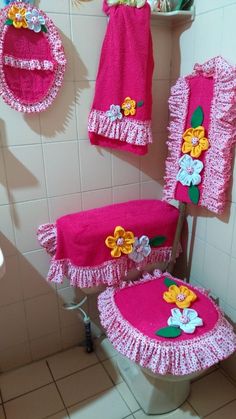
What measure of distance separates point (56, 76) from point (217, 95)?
1.83 feet

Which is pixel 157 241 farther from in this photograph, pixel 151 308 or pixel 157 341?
pixel 157 341

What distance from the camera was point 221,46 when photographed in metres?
1.07

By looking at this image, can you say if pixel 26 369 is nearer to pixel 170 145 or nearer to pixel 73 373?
pixel 73 373

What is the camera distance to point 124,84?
1154 mm

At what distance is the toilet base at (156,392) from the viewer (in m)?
1.19

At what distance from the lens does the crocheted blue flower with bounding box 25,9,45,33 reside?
39.5 inches

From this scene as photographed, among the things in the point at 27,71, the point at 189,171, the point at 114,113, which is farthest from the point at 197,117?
→ the point at 27,71

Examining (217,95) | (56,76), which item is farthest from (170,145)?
(56,76)

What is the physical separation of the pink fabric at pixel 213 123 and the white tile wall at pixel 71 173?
0.07 metres

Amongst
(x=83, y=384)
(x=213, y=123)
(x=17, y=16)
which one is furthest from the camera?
(x=83, y=384)

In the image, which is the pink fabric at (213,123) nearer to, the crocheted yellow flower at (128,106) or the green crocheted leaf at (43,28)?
the crocheted yellow flower at (128,106)

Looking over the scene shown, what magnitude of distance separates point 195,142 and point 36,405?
1207mm

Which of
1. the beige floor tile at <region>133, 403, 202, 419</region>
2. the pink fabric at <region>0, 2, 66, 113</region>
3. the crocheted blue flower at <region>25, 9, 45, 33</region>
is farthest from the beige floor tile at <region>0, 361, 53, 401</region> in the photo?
the crocheted blue flower at <region>25, 9, 45, 33</region>

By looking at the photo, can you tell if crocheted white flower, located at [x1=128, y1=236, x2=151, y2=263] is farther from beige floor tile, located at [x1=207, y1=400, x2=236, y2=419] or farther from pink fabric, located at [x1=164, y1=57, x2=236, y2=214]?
beige floor tile, located at [x1=207, y1=400, x2=236, y2=419]
